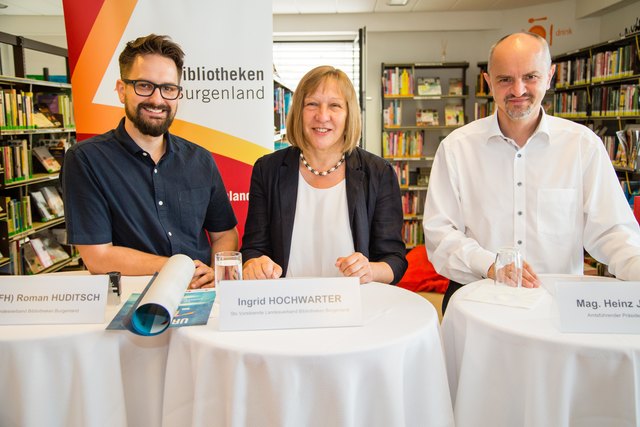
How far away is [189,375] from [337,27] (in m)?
7.51

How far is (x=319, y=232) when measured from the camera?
210 centimetres

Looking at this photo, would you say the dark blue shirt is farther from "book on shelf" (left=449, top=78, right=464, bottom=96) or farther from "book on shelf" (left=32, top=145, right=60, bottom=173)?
"book on shelf" (left=449, top=78, right=464, bottom=96)

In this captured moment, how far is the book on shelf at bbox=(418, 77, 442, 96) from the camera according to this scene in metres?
7.82

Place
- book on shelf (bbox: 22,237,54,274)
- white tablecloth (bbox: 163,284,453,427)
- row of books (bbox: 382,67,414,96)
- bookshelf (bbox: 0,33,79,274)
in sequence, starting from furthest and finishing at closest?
row of books (bbox: 382,67,414,96) → book on shelf (bbox: 22,237,54,274) → bookshelf (bbox: 0,33,79,274) → white tablecloth (bbox: 163,284,453,427)

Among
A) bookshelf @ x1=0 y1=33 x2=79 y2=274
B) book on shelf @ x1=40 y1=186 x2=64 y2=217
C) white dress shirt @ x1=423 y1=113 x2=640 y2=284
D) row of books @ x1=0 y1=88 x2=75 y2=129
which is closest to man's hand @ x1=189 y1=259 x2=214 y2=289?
white dress shirt @ x1=423 y1=113 x2=640 y2=284

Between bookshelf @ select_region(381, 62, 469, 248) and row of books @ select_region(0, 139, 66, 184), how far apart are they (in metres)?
4.43

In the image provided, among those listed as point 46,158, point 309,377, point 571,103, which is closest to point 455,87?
point 571,103

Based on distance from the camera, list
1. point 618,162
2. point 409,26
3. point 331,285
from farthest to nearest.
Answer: point 409,26 → point 618,162 → point 331,285

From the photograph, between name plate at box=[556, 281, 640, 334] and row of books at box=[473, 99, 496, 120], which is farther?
row of books at box=[473, 99, 496, 120]

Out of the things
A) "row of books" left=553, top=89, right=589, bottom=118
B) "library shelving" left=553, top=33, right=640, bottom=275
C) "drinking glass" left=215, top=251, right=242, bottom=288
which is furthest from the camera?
"row of books" left=553, top=89, right=589, bottom=118

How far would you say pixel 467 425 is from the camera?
4.70 ft

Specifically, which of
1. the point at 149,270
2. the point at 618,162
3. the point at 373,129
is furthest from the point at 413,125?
the point at 149,270

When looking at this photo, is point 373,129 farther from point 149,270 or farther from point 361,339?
point 361,339

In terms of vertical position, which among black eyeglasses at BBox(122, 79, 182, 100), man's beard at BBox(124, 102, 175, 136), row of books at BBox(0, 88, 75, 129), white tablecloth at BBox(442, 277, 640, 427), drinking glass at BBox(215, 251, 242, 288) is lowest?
white tablecloth at BBox(442, 277, 640, 427)
